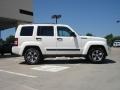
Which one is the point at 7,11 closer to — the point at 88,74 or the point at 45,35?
the point at 45,35

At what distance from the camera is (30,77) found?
Answer: 10148 mm

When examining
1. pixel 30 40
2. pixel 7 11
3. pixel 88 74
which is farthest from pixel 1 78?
pixel 7 11

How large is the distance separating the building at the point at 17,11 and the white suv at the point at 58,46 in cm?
1074

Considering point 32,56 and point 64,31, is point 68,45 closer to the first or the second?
point 64,31

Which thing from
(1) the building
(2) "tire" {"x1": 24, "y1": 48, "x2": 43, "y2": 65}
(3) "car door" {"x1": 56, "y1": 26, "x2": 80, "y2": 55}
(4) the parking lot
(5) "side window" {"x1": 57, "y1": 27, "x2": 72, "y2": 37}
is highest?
(1) the building

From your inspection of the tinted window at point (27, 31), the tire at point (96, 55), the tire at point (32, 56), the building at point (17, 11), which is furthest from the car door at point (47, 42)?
the building at point (17, 11)

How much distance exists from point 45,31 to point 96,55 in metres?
2.85

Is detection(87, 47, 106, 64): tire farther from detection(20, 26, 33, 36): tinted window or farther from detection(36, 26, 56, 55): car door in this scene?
detection(20, 26, 33, 36): tinted window

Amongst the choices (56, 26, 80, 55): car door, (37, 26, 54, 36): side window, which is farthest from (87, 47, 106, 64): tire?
(37, 26, 54, 36): side window

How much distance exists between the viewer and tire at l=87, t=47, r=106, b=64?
46.7 feet

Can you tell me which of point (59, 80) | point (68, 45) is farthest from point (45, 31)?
point (59, 80)

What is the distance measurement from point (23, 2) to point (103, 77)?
18.5m

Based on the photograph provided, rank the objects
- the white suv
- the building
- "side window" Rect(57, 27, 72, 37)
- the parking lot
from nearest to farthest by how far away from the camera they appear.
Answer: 1. the parking lot
2. the white suv
3. "side window" Rect(57, 27, 72, 37)
4. the building

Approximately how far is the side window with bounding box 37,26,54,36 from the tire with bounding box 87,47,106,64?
7.09 feet
